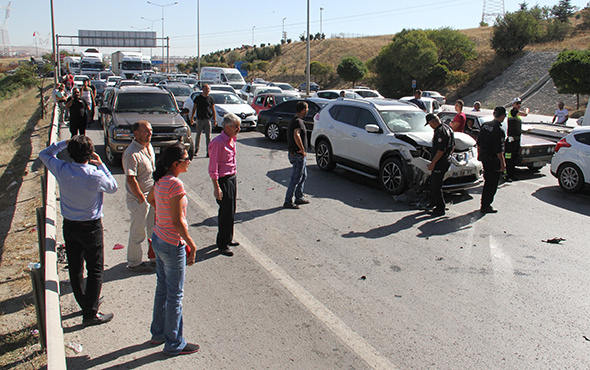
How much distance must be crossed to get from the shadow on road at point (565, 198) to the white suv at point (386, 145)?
1.70 metres

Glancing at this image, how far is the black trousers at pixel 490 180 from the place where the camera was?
8.45 metres

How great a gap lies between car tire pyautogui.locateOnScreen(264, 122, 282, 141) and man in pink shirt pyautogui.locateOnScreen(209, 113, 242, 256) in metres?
9.95

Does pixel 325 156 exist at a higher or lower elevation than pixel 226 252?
higher

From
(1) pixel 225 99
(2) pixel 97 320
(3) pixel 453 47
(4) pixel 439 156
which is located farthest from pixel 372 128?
(3) pixel 453 47

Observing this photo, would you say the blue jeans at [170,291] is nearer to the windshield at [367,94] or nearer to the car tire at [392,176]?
the car tire at [392,176]

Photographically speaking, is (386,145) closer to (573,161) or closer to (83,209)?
(573,161)

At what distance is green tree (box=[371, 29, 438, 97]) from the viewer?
4916 cm

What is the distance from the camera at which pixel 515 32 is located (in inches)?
2078

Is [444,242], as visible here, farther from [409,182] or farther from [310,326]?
[310,326]

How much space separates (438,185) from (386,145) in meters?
1.79

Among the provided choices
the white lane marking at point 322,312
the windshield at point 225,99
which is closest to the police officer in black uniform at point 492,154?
the white lane marking at point 322,312

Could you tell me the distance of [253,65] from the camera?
8294 centimetres

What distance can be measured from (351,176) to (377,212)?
2980mm

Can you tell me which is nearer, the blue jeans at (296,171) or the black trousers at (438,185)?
the black trousers at (438,185)
